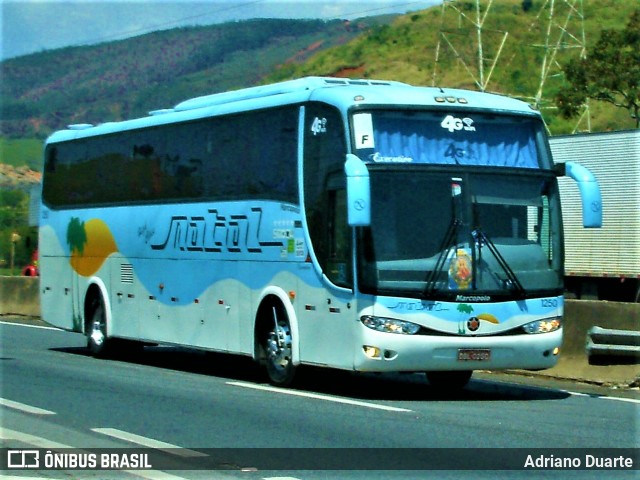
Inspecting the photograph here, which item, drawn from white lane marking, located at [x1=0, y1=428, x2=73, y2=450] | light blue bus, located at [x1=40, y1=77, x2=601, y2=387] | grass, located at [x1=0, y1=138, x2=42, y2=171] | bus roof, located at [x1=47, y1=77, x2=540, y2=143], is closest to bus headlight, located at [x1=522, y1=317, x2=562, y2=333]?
light blue bus, located at [x1=40, y1=77, x2=601, y2=387]

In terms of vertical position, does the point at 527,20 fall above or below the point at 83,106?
above

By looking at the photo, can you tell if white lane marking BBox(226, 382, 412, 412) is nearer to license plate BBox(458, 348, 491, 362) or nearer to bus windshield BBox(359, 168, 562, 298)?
license plate BBox(458, 348, 491, 362)

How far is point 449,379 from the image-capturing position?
1695 cm

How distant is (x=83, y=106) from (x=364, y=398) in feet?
247

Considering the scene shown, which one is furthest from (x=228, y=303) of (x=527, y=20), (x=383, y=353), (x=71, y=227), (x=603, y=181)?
(x=527, y=20)

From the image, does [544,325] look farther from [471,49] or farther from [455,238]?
[471,49]

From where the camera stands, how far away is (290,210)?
16281mm

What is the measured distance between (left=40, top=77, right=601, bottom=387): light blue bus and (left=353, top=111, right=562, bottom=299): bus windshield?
15 mm

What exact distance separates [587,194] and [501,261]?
1.27m

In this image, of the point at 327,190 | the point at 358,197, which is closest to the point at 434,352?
the point at 358,197

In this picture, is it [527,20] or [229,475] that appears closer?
[229,475]

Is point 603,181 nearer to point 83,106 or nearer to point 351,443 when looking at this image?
point 351,443

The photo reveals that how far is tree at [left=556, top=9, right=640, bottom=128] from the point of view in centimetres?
5638

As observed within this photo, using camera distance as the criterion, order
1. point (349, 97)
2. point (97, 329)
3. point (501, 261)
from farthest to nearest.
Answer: point (97, 329), point (349, 97), point (501, 261)
